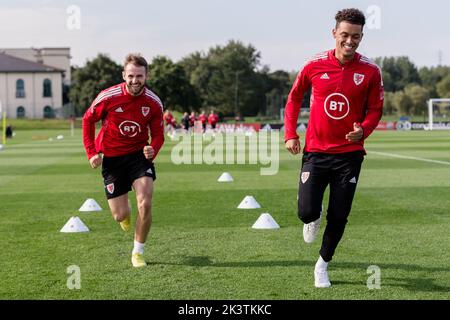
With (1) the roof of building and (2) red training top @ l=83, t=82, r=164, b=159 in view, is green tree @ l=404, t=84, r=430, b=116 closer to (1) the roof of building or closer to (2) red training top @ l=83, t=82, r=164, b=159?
(1) the roof of building

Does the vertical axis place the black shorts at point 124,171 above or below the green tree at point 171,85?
below

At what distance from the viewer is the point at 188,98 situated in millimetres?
100438

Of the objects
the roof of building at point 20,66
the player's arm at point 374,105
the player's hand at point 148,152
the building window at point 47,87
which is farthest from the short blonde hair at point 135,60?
the building window at point 47,87

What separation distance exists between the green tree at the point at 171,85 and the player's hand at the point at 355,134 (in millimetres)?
90575

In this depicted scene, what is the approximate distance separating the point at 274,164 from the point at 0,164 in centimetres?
952

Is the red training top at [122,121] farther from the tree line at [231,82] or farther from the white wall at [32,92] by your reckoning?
the white wall at [32,92]

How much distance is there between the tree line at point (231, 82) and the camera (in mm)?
98188

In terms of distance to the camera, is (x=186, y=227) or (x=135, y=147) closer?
(x=135, y=147)

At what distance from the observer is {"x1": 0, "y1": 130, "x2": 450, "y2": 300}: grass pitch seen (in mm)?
6863

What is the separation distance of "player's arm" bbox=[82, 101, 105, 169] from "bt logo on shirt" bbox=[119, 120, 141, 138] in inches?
11.1

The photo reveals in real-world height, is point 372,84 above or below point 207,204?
above

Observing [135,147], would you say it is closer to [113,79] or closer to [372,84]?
[372,84]
